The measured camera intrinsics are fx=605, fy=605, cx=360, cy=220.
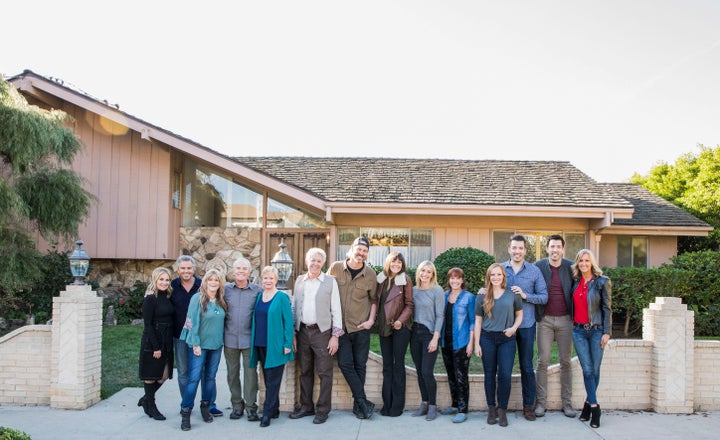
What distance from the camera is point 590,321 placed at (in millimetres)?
6457

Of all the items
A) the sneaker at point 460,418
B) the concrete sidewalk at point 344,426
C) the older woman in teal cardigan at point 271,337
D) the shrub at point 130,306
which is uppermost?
the older woman in teal cardigan at point 271,337

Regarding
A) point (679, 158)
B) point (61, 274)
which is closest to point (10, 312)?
point (61, 274)

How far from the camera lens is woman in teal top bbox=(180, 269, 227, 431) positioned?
638cm

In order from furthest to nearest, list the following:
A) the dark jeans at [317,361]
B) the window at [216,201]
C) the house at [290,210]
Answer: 1. the window at [216,201]
2. the house at [290,210]
3. the dark jeans at [317,361]

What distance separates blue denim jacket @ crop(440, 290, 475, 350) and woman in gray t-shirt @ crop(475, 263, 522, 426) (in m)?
0.11

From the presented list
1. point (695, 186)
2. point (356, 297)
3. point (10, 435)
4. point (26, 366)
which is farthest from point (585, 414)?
point (695, 186)

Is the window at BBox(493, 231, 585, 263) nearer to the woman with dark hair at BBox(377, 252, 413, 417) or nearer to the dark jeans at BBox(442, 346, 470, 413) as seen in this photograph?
the dark jeans at BBox(442, 346, 470, 413)

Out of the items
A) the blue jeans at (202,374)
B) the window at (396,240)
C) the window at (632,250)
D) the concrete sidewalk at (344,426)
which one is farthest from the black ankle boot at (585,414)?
the window at (632,250)

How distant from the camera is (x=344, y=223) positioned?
14.1 meters

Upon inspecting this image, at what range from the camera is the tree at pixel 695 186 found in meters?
17.9

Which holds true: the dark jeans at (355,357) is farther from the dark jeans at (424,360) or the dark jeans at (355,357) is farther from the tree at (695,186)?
the tree at (695,186)

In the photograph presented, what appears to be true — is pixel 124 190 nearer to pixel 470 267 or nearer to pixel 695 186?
pixel 470 267

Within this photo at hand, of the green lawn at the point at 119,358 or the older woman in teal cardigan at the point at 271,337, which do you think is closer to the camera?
the older woman in teal cardigan at the point at 271,337

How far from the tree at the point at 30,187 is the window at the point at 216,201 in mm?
2995
